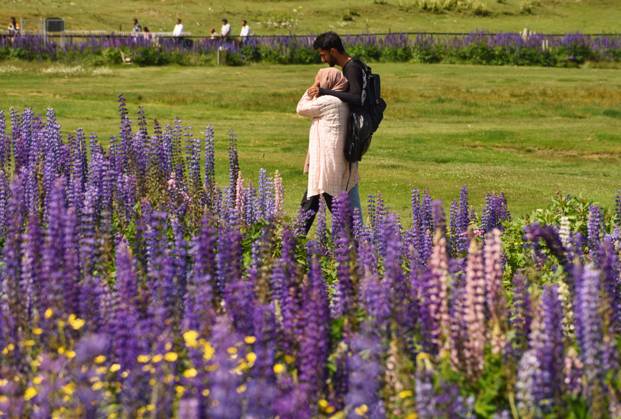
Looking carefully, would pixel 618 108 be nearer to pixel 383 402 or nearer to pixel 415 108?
pixel 415 108

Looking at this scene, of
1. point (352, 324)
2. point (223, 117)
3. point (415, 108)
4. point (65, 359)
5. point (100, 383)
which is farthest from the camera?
point (415, 108)

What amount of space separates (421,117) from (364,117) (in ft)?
59.2

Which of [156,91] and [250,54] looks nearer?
[156,91]

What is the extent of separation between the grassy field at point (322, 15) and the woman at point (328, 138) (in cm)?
4273

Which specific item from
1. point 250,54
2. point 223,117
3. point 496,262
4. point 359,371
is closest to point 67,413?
point 359,371

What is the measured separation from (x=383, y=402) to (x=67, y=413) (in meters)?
1.32

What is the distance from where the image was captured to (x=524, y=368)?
16.8ft

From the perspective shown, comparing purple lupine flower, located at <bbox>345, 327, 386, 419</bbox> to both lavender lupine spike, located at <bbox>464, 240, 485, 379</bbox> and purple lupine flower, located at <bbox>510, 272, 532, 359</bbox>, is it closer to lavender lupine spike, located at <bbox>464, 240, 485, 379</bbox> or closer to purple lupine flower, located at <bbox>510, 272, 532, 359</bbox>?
lavender lupine spike, located at <bbox>464, 240, 485, 379</bbox>

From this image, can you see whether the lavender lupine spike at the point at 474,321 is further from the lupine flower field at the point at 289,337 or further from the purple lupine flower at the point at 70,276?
the purple lupine flower at the point at 70,276

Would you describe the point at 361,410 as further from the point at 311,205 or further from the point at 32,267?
the point at 311,205

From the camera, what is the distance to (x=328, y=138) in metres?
11.6

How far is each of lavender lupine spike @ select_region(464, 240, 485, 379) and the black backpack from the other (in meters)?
5.89

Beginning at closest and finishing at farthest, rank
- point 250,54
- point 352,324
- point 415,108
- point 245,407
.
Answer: point 245,407 < point 352,324 < point 415,108 < point 250,54

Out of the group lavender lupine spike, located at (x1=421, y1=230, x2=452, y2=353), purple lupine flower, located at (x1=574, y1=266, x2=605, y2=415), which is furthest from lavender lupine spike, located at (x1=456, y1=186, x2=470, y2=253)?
purple lupine flower, located at (x1=574, y1=266, x2=605, y2=415)
